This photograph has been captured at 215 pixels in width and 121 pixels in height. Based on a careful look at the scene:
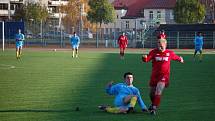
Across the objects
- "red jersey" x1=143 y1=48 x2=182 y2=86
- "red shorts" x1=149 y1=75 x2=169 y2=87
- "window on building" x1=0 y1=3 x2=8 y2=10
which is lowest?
"red shorts" x1=149 y1=75 x2=169 y2=87

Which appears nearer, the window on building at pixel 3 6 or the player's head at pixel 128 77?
the player's head at pixel 128 77

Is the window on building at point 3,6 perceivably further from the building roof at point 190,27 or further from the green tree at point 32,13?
the building roof at point 190,27

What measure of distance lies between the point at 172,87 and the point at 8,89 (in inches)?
203

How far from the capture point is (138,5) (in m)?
111

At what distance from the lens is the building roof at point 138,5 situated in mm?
101744

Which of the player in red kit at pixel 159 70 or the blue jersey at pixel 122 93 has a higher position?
the player in red kit at pixel 159 70

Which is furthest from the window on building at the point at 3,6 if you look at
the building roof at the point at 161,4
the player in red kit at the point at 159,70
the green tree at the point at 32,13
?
the player in red kit at the point at 159,70

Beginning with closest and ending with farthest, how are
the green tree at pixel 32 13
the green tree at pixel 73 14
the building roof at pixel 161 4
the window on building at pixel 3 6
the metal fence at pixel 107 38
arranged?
1. the metal fence at pixel 107 38
2. the green tree at pixel 32 13
3. the green tree at pixel 73 14
4. the building roof at pixel 161 4
5. the window on building at pixel 3 6

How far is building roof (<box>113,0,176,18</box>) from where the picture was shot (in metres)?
102

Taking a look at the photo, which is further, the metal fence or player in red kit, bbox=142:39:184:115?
the metal fence

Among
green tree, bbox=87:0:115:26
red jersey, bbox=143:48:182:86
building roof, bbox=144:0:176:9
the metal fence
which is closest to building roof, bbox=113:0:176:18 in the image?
building roof, bbox=144:0:176:9

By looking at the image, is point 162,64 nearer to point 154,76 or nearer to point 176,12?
point 154,76

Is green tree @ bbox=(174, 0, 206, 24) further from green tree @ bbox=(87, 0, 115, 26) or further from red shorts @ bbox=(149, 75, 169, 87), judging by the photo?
red shorts @ bbox=(149, 75, 169, 87)

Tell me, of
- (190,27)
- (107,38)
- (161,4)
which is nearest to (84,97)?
(190,27)
